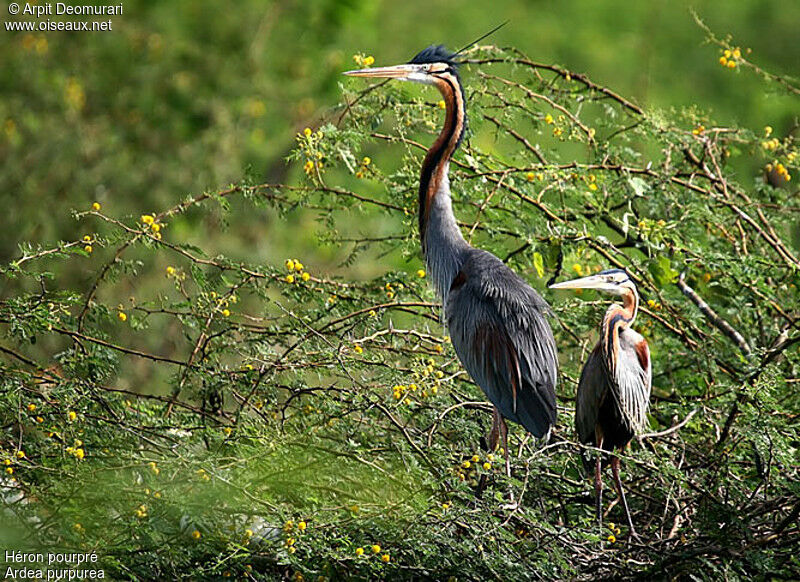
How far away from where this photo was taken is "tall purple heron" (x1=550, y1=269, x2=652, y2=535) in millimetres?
3398

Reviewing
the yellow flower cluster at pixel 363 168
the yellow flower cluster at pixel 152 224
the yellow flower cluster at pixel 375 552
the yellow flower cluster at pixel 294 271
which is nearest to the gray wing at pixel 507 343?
the yellow flower cluster at pixel 294 271

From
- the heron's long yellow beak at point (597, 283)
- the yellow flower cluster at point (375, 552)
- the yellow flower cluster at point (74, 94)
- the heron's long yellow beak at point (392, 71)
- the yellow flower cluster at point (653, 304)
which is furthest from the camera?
the yellow flower cluster at point (74, 94)

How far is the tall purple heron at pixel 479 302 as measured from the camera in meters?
3.44

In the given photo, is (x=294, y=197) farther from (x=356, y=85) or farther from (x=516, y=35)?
(x=516, y=35)

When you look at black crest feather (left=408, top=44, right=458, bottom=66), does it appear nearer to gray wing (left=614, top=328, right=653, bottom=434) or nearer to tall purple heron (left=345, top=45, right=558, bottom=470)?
tall purple heron (left=345, top=45, right=558, bottom=470)

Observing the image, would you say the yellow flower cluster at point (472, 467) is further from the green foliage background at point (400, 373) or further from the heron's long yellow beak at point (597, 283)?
the heron's long yellow beak at point (597, 283)

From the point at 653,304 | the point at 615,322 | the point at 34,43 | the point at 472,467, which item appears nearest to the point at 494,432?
the point at 472,467

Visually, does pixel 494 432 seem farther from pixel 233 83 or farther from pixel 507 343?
pixel 233 83

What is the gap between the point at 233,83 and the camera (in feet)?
22.5

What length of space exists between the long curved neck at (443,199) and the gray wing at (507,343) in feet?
0.57

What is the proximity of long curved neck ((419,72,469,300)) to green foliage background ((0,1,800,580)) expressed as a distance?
141 mm

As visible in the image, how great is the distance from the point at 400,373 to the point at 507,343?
0.35m

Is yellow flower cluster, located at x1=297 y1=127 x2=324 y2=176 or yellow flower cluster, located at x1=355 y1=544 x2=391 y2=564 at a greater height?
yellow flower cluster, located at x1=297 y1=127 x2=324 y2=176

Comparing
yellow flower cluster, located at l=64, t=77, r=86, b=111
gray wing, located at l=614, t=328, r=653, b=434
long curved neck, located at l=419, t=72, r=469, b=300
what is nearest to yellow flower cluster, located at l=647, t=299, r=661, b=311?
gray wing, located at l=614, t=328, r=653, b=434
